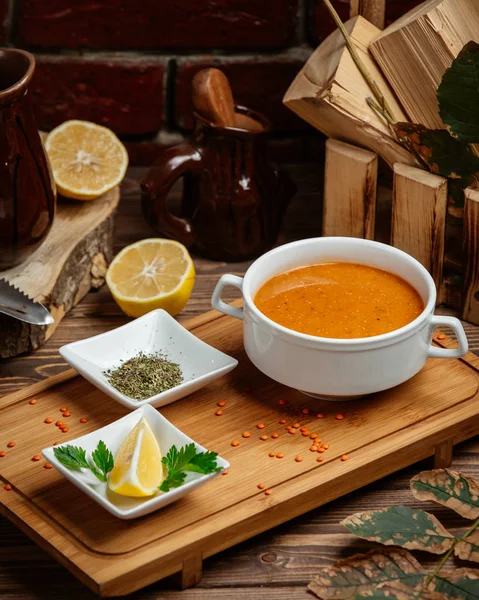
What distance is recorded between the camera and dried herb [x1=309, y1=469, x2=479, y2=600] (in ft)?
3.49

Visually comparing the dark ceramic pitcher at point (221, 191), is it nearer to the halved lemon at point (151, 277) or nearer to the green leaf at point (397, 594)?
the halved lemon at point (151, 277)

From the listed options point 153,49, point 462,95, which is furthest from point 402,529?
point 153,49

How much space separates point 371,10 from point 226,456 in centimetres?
83

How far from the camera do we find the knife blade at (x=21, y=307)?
1.43 meters

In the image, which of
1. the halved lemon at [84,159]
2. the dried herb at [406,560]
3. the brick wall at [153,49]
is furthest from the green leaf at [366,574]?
the brick wall at [153,49]

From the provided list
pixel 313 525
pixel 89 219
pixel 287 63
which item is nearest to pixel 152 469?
pixel 313 525

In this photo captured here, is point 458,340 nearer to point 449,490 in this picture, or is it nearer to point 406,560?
point 449,490

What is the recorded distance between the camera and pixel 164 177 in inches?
65.2

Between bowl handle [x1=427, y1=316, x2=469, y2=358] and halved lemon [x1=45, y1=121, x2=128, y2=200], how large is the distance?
680 mm

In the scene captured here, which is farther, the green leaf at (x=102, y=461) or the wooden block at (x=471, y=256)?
the wooden block at (x=471, y=256)

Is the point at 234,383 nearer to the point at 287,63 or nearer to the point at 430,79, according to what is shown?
the point at 430,79

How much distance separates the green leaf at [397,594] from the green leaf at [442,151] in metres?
0.68

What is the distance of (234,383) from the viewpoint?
1377 mm

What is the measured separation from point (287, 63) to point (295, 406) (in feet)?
2.84
